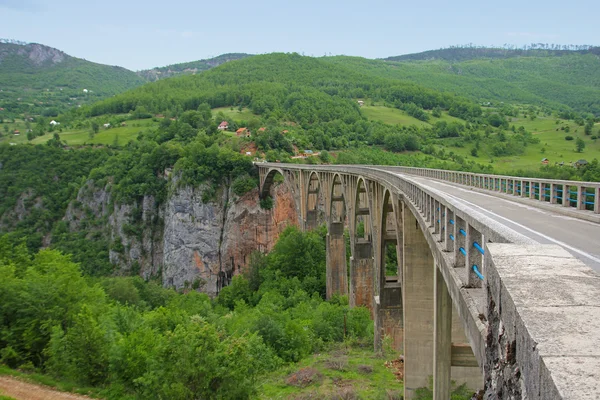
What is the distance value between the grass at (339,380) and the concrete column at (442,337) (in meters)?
7.11

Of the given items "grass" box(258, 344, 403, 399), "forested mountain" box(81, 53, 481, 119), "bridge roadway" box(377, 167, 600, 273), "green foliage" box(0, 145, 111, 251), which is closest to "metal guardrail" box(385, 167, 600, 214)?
"bridge roadway" box(377, 167, 600, 273)

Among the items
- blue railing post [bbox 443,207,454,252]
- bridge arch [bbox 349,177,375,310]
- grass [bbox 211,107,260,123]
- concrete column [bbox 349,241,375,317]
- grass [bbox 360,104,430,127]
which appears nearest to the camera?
blue railing post [bbox 443,207,454,252]

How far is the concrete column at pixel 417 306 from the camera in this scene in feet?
61.4

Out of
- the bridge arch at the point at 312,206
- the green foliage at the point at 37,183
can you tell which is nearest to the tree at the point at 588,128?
the bridge arch at the point at 312,206

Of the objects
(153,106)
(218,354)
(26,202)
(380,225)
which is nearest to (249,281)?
(380,225)

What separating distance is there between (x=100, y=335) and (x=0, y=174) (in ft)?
272

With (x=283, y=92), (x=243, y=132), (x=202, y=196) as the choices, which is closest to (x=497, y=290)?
(x=202, y=196)

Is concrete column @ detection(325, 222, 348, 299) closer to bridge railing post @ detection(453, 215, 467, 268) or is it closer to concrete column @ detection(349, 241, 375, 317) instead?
concrete column @ detection(349, 241, 375, 317)

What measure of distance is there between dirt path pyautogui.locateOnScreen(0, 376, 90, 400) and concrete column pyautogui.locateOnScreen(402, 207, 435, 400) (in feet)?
38.1

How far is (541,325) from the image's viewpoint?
9.37 ft

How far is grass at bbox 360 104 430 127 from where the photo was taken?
403 feet

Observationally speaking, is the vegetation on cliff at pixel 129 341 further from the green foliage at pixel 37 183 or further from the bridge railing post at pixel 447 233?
the green foliage at pixel 37 183

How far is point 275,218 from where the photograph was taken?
6881 cm

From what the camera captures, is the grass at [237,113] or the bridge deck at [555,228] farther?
the grass at [237,113]
